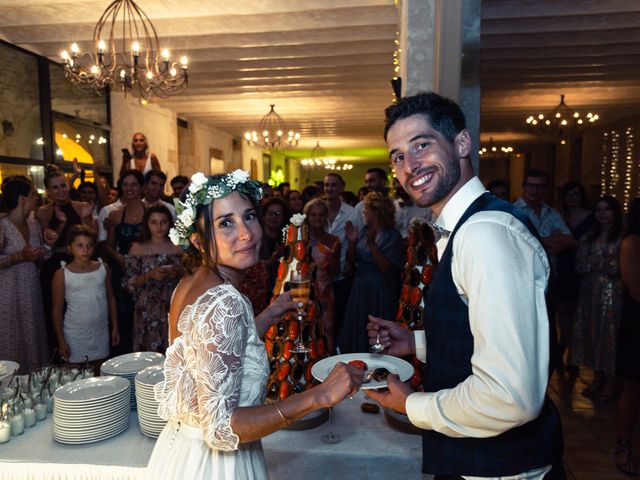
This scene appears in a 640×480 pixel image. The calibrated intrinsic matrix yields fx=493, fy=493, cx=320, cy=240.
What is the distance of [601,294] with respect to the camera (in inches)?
175

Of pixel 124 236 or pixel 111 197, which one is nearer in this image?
pixel 124 236

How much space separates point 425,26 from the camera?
129 inches

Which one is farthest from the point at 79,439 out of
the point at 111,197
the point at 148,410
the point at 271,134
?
the point at 271,134

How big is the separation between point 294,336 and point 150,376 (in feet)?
1.95

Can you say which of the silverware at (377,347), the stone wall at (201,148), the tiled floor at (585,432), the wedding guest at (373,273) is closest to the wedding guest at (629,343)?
the tiled floor at (585,432)

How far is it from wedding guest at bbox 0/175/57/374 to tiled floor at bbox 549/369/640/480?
13.3 feet

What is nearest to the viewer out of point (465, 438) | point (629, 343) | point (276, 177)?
point (465, 438)

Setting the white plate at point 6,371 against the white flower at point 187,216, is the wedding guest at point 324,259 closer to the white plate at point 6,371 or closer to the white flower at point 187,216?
the white plate at point 6,371

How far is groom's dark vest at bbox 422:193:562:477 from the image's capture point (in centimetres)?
121

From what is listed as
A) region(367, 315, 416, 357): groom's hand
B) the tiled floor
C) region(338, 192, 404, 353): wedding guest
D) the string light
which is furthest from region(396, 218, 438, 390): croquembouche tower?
the string light

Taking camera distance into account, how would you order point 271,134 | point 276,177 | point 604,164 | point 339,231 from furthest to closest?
point 276,177
point 271,134
point 604,164
point 339,231

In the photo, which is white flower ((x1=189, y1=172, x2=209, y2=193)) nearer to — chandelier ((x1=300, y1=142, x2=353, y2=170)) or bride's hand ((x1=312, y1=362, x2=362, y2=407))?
bride's hand ((x1=312, y1=362, x2=362, y2=407))

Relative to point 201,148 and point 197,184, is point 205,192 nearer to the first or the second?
point 197,184

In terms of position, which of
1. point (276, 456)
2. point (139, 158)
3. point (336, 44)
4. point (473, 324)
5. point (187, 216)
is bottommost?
point (276, 456)
